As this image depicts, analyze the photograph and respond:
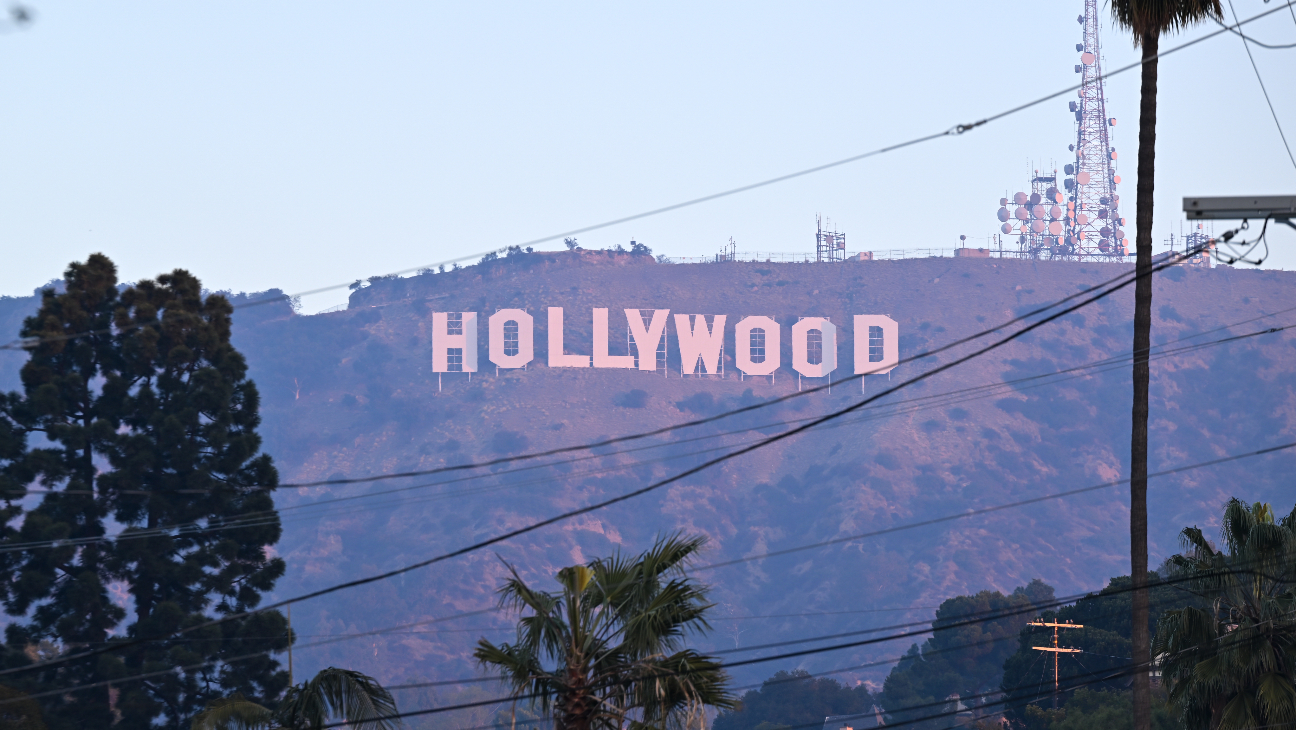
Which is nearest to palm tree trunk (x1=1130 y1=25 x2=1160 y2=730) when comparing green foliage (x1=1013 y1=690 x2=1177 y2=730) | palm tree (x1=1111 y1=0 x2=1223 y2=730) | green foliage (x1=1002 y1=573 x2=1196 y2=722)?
palm tree (x1=1111 y1=0 x2=1223 y2=730)

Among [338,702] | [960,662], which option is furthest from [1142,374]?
[960,662]

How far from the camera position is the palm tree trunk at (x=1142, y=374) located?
2133cm

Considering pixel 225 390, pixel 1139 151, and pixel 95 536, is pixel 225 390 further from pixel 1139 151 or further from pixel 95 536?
pixel 1139 151

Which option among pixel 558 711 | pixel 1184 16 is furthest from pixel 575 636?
pixel 1184 16

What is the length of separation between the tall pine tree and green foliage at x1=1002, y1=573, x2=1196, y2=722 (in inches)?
2032

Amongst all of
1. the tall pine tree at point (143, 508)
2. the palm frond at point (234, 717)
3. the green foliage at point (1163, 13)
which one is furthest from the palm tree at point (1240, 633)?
the tall pine tree at point (143, 508)

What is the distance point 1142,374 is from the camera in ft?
72.8

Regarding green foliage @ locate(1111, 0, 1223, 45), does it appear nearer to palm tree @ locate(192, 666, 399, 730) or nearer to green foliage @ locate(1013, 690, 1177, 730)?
palm tree @ locate(192, 666, 399, 730)

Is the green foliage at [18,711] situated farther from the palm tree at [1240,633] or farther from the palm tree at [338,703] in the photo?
the palm tree at [1240,633]

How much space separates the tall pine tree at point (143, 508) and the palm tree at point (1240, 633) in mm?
31117

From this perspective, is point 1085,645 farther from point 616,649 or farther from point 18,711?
point 616,649

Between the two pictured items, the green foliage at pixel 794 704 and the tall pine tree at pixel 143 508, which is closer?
the tall pine tree at pixel 143 508

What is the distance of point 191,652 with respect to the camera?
153 ft

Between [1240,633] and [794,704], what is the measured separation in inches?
4484
